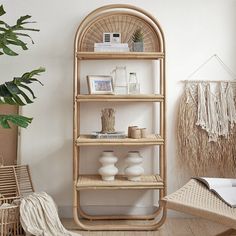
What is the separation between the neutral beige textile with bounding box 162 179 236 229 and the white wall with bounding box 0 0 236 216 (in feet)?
3.08

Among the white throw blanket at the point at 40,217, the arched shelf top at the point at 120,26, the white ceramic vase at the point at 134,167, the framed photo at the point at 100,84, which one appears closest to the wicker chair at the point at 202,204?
the white ceramic vase at the point at 134,167

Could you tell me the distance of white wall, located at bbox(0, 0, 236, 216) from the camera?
3.30 m

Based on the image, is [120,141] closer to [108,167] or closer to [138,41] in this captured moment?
[108,167]

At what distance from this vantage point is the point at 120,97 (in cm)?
302

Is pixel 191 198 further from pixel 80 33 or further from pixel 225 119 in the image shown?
pixel 80 33

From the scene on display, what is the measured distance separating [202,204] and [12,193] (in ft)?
5.12

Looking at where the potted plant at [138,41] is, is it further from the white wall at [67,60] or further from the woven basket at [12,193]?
the woven basket at [12,193]

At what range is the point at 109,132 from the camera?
310 cm

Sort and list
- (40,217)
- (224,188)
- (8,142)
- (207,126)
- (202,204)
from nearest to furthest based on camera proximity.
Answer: (202,204)
(224,188)
(40,217)
(207,126)
(8,142)

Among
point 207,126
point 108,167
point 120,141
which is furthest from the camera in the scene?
point 207,126

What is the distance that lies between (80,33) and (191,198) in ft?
4.91

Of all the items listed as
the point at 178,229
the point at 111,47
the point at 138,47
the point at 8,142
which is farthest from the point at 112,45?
the point at 178,229

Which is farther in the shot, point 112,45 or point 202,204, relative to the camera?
point 112,45

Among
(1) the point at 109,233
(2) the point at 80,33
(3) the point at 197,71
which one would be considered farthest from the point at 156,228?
(2) the point at 80,33
